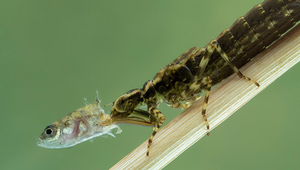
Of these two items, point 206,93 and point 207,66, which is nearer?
point 206,93

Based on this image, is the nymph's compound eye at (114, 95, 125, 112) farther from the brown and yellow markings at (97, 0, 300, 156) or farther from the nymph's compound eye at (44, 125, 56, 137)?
the nymph's compound eye at (44, 125, 56, 137)

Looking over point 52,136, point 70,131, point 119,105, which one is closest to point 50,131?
point 52,136

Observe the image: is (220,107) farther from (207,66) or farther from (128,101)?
(128,101)

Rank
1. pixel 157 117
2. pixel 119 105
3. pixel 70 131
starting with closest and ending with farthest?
pixel 70 131 < pixel 157 117 < pixel 119 105

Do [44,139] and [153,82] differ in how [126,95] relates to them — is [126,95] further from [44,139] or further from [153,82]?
[44,139]

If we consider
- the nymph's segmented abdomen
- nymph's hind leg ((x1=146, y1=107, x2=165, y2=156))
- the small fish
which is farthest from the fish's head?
the nymph's segmented abdomen

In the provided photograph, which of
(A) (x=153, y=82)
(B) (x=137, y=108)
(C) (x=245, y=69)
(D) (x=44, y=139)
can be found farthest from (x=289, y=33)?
(D) (x=44, y=139)

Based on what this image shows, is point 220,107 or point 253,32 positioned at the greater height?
point 253,32
